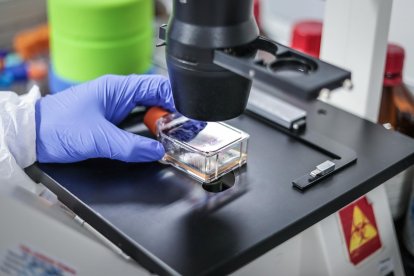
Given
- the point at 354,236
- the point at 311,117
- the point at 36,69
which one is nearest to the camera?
the point at 354,236

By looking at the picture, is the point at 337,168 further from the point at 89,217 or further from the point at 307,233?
the point at 89,217

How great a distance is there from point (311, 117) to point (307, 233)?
229 mm

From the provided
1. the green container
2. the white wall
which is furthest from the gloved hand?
the white wall

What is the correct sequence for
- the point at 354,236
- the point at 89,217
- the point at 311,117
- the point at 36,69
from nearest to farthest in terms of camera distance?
the point at 89,217 → the point at 354,236 → the point at 311,117 → the point at 36,69

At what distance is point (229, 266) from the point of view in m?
0.75

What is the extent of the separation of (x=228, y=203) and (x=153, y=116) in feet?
0.73

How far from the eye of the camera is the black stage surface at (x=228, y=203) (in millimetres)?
764

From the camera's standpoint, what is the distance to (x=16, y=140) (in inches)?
36.2

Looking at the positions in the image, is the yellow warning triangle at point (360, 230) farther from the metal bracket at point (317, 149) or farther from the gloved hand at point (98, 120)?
the gloved hand at point (98, 120)

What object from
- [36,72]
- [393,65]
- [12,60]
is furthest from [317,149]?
[12,60]

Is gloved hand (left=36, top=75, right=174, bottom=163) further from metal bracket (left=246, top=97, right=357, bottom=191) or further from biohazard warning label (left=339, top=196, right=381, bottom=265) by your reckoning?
biohazard warning label (left=339, top=196, right=381, bottom=265)

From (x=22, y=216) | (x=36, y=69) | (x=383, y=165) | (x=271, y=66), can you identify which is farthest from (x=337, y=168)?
(x=36, y=69)

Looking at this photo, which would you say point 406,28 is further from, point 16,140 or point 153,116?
point 16,140

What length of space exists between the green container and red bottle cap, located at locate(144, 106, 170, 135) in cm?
30
